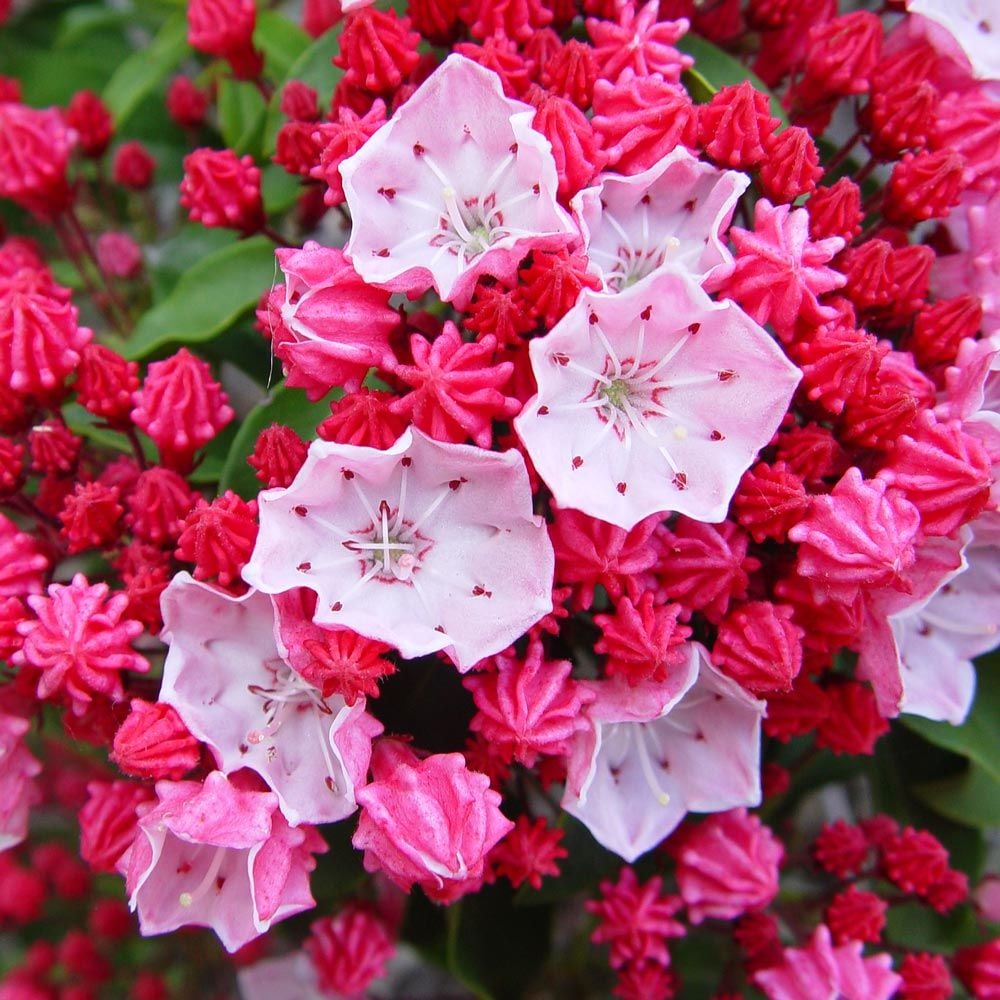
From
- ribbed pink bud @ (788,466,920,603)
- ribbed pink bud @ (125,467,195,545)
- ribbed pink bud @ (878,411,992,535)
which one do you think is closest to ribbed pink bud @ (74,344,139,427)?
ribbed pink bud @ (125,467,195,545)

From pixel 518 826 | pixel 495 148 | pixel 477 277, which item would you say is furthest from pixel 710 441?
pixel 518 826

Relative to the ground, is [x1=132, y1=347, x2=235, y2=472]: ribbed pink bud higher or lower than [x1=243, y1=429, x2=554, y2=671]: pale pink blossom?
lower

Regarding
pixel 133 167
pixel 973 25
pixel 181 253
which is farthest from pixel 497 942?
pixel 133 167

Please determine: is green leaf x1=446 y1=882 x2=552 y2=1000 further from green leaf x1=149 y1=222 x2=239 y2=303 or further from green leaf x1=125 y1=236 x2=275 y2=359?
green leaf x1=149 y1=222 x2=239 y2=303

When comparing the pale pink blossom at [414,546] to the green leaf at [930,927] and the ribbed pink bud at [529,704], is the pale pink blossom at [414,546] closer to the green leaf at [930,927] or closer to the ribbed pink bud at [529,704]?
the ribbed pink bud at [529,704]

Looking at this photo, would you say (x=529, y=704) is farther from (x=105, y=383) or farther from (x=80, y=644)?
(x=105, y=383)

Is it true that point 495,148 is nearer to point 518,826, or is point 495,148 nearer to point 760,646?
point 760,646

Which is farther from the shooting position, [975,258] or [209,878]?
[975,258]
